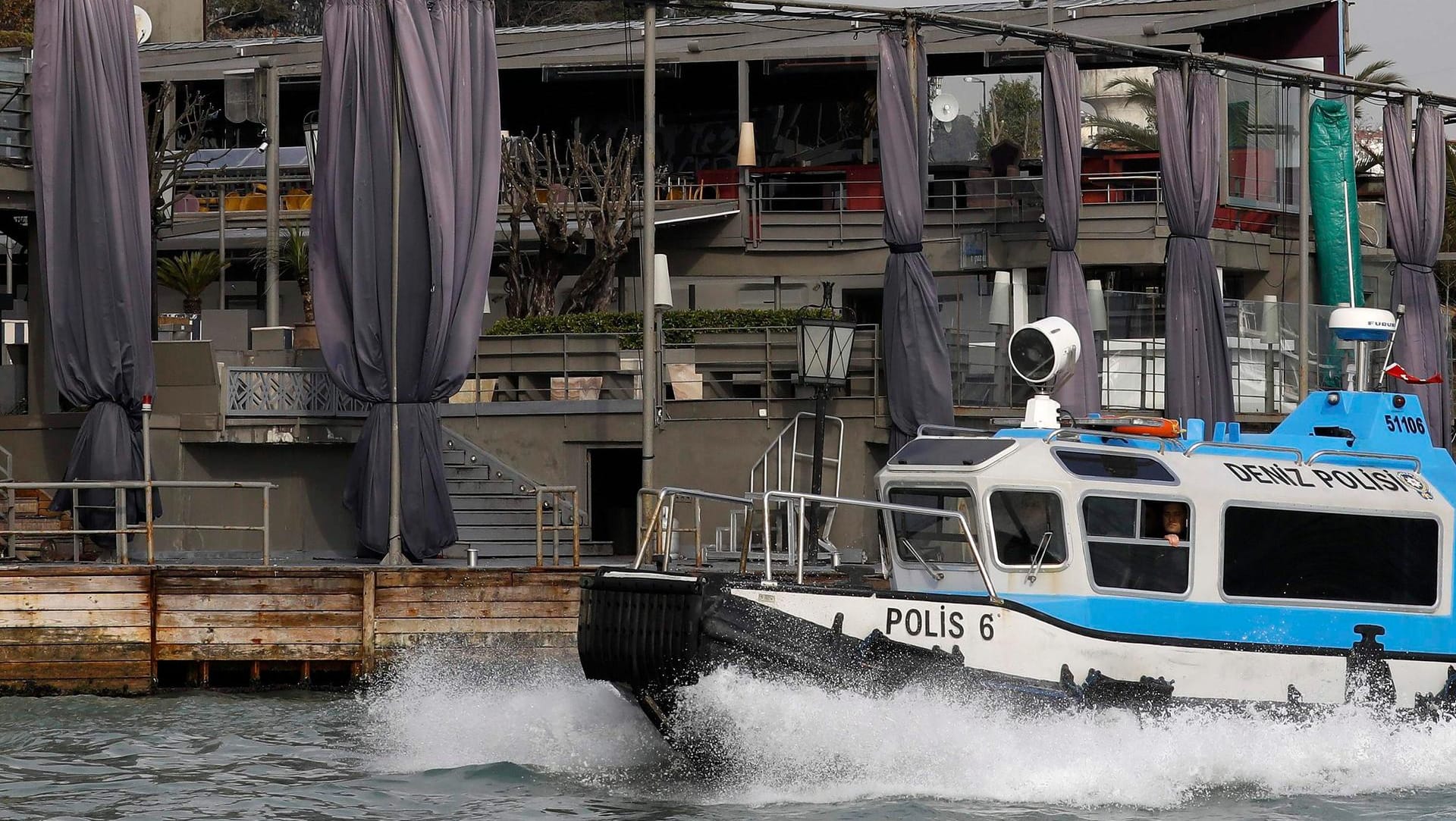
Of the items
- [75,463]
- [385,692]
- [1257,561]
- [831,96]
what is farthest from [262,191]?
[1257,561]

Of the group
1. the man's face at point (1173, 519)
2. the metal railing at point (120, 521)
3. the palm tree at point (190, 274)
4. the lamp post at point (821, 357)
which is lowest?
the metal railing at point (120, 521)

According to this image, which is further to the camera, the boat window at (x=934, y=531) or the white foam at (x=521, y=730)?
the white foam at (x=521, y=730)

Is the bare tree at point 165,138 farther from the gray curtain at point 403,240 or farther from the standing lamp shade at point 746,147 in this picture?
the standing lamp shade at point 746,147

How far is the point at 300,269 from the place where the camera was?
3080 centimetres

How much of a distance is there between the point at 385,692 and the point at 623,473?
9098 millimetres

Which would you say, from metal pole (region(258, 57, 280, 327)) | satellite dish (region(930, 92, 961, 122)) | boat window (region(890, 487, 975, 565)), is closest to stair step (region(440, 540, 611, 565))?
metal pole (region(258, 57, 280, 327))

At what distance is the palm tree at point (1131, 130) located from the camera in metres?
34.8

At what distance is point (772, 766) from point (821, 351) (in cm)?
968

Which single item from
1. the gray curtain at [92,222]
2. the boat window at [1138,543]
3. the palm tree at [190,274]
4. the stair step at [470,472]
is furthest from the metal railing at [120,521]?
the palm tree at [190,274]

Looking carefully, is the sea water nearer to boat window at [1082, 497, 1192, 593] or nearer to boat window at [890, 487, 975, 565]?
boat window at [1082, 497, 1192, 593]

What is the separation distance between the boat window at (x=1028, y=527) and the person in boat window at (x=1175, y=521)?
0.86 m

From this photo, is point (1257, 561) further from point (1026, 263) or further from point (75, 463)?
point (1026, 263)

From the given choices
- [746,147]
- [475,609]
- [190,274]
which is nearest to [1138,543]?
[475,609]

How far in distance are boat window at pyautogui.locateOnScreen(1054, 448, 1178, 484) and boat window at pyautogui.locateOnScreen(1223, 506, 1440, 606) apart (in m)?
0.62
